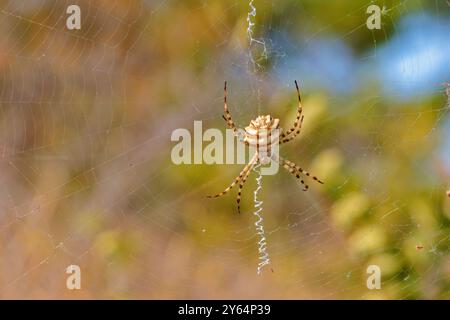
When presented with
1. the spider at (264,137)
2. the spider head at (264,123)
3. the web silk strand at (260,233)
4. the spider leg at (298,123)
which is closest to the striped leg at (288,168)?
the spider at (264,137)

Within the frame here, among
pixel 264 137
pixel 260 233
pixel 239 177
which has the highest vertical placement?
pixel 264 137

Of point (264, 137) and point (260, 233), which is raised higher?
point (264, 137)

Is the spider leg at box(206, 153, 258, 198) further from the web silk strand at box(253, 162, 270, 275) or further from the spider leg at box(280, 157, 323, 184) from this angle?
the spider leg at box(280, 157, 323, 184)

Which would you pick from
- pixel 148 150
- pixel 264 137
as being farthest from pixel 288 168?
pixel 148 150

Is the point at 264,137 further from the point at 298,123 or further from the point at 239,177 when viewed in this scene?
the point at 239,177

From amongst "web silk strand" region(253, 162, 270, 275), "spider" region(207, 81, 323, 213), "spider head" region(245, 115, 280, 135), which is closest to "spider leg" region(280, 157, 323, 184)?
"spider" region(207, 81, 323, 213)

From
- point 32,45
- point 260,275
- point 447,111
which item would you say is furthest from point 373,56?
point 32,45

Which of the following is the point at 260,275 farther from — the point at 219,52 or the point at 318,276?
the point at 219,52

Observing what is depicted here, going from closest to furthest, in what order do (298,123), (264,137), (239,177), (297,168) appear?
(298,123) < (264,137) < (297,168) < (239,177)

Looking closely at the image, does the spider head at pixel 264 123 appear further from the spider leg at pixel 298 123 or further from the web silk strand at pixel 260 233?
the web silk strand at pixel 260 233
